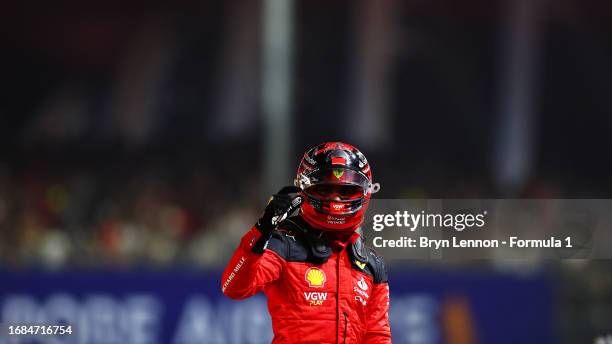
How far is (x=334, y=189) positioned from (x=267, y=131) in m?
3.55

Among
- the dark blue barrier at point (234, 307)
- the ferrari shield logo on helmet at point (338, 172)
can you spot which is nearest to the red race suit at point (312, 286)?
the ferrari shield logo on helmet at point (338, 172)

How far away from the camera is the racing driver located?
5.29 metres

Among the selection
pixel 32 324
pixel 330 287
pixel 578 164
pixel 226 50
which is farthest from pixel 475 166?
pixel 330 287

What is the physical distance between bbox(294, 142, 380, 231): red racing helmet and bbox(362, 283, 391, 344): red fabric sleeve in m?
0.32

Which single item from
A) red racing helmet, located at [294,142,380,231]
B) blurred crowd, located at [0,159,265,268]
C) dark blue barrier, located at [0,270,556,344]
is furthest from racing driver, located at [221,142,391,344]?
blurred crowd, located at [0,159,265,268]

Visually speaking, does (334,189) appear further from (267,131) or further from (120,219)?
(120,219)

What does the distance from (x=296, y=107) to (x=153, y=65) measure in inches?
59.6

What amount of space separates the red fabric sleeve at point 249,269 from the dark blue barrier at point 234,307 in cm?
318

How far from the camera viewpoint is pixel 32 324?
826 centimetres

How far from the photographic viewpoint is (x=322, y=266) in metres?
5.41

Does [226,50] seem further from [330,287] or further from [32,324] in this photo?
[330,287]

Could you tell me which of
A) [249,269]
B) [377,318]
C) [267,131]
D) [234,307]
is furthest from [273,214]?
[267,131]

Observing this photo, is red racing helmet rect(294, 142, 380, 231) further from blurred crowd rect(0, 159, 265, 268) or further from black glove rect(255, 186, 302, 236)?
blurred crowd rect(0, 159, 265, 268)

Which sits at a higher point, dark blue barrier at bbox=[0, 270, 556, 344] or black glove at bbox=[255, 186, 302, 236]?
dark blue barrier at bbox=[0, 270, 556, 344]
